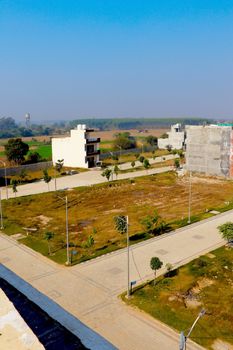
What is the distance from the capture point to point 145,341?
24891 mm

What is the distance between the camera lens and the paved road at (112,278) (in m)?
25.8

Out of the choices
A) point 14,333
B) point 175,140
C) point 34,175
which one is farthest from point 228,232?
point 175,140

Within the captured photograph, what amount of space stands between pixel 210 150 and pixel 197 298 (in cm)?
6171

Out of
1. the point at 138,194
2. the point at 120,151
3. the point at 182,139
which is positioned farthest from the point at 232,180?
the point at 182,139

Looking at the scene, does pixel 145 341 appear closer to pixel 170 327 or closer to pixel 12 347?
pixel 170 327

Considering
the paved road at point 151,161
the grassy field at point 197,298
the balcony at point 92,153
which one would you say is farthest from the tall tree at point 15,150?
the grassy field at point 197,298

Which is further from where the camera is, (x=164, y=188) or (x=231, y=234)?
(x=164, y=188)

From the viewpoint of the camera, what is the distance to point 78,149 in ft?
340

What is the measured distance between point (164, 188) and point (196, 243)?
108ft

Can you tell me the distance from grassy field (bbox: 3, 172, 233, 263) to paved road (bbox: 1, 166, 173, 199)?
17.1 feet

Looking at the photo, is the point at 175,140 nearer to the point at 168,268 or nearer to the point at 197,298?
the point at 168,268

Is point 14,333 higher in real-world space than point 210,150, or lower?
lower

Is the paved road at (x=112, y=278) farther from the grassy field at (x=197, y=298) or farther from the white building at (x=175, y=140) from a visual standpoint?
the white building at (x=175, y=140)

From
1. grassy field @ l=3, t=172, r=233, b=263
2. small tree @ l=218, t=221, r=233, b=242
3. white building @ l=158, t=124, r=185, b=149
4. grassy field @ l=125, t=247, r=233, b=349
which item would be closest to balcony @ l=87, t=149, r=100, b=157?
grassy field @ l=3, t=172, r=233, b=263
